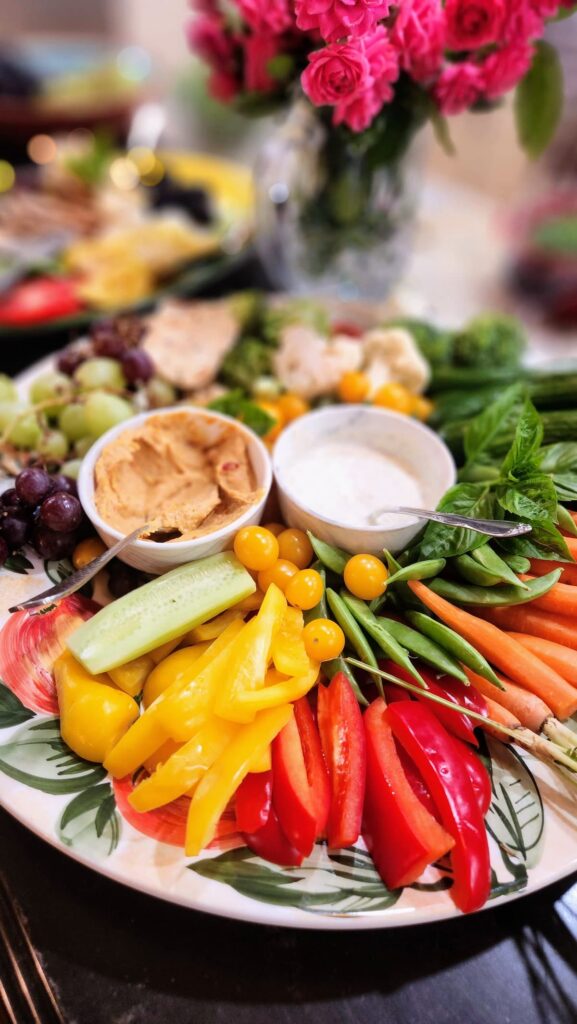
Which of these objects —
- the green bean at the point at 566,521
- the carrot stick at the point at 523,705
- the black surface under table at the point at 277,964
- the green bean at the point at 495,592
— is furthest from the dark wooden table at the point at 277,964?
the green bean at the point at 566,521

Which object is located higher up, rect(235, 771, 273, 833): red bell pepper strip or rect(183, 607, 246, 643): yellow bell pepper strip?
rect(183, 607, 246, 643): yellow bell pepper strip

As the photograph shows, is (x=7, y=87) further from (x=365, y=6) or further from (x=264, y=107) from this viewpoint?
(x=365, y=6)

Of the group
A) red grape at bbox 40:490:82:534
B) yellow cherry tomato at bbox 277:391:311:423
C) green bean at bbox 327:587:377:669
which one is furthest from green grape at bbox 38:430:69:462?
green bean at bbox 327:587:377:669

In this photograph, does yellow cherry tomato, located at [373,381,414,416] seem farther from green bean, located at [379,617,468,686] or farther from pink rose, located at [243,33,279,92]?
pink rose, located at [243,33,279,92]

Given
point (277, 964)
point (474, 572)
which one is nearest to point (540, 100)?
point (474, 572)

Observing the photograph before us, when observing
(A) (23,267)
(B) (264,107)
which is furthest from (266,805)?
(A) (23,267)

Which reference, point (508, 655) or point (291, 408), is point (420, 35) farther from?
point (508, 655)

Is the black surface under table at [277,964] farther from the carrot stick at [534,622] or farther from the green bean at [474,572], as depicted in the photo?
the green bean at [474,572]

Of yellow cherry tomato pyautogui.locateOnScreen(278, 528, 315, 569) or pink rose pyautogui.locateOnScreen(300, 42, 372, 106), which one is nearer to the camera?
pink rose pyautogui.locateOnScreen(300, 42, 372, 106)
